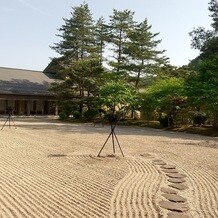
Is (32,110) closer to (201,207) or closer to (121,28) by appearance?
(121,28)

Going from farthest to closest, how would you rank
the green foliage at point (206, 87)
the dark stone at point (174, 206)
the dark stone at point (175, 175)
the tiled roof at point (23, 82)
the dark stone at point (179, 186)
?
the tiled roof at point (23, 82) → the green foliage at point (206, 87) → the dark stone at point (175, 175) → the dark stone at point (179, 186) → the dark stone at point (174, 206)

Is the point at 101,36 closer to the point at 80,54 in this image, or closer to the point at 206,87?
the point at 80,54

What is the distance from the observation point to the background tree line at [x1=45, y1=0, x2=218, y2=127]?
76.6 ft

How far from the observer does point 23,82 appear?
38562mm

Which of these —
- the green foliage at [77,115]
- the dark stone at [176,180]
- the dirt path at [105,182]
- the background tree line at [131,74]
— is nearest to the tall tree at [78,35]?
the background tree line at [131,74]

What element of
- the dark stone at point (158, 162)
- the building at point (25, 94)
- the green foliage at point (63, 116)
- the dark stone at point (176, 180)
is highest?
the building at point (25, 94)

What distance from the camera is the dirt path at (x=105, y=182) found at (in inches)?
247

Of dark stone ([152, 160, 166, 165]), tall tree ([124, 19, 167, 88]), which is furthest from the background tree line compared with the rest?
dark stone ([152, 160, 166, 165])

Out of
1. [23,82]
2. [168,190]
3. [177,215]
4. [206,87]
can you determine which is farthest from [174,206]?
[23,82]

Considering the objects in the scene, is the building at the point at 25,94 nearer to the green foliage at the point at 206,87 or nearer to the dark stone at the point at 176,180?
the green foliage at the point at 206,87

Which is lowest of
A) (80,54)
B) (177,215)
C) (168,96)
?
(177,215)

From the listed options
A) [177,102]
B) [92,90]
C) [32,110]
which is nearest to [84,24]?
[92,90]

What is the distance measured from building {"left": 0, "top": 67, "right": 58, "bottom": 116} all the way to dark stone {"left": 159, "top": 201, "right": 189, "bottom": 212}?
101 feet

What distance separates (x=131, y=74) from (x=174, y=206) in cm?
2576
